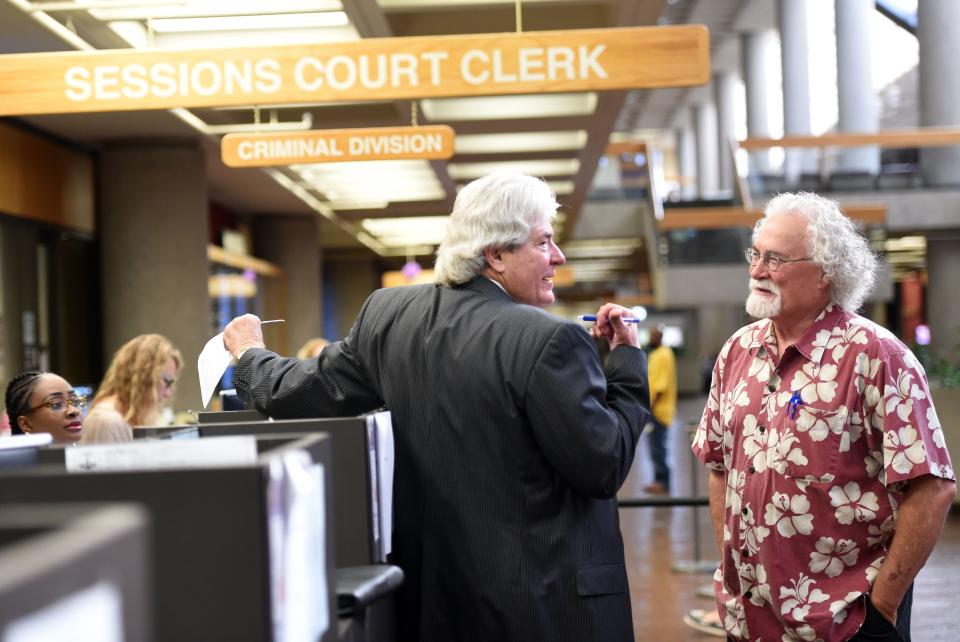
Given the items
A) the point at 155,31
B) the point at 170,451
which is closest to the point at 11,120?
the point at 155,31

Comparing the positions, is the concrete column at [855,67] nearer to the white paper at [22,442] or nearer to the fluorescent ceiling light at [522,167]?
the fluorescent ceiling light at [522,167]

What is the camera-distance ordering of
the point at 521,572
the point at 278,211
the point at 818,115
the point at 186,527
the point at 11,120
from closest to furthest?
the point at 186,527
the point at 521,572
the point at 11,120
the point at 278,211
the point at 818,115

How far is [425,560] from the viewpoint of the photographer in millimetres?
2426

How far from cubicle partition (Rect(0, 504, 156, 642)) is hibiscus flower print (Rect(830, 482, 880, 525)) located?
1924 mm

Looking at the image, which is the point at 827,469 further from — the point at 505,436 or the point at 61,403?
the point at 61,403

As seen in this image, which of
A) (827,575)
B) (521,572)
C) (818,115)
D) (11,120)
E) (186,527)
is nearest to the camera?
(186,527)

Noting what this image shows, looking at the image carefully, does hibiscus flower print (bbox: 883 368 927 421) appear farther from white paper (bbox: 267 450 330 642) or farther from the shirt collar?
white paper (bbox: 267 450 330 642)

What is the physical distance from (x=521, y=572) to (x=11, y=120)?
928 centimetres

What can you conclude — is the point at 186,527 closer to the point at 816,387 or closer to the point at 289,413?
the point at 289,413

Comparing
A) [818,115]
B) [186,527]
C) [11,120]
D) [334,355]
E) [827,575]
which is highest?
[818,115]

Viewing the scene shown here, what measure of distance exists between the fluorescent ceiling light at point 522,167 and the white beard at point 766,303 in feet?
37.3

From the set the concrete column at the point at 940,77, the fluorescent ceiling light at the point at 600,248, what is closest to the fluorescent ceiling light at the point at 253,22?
the concrete column at the point at 940,77

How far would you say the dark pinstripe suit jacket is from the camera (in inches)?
90.4

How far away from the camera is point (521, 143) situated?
44.2 ft
